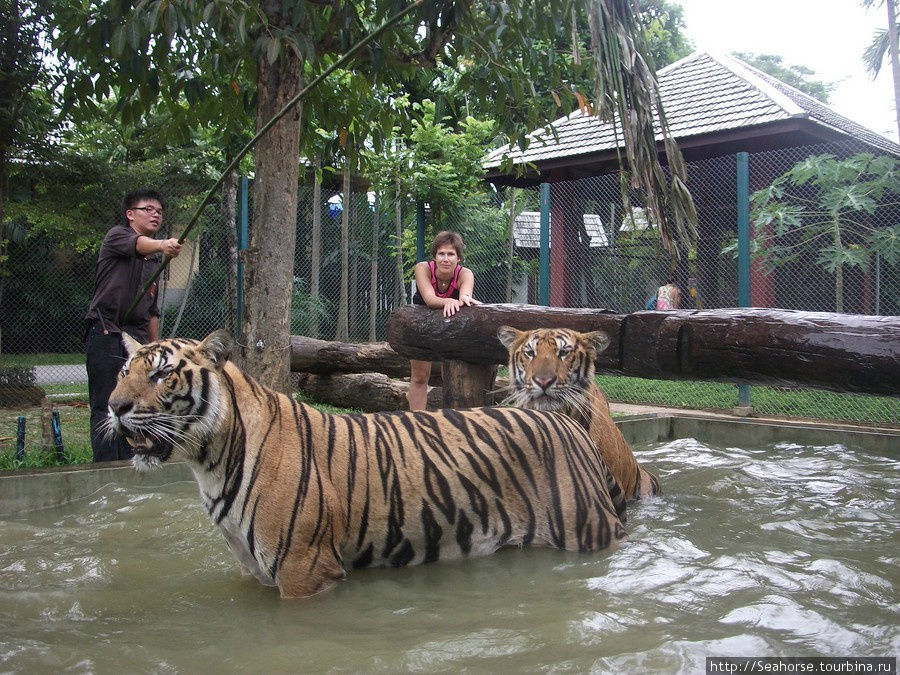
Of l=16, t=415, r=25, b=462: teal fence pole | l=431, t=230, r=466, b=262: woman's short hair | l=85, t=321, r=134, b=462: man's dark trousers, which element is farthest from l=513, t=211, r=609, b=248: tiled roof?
l=16, t=415, r=25, b=462: teal fence pole

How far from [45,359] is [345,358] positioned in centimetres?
748

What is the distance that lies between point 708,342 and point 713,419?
327 cm

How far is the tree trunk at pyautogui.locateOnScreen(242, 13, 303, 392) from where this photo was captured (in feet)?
17.9

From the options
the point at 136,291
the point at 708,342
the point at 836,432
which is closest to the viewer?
the point at 708,342

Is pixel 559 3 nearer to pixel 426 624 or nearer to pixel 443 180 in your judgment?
pixel 426 624

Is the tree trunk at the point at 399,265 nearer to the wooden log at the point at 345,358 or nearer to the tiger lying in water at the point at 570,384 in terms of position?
the wooden log at the point at 345,358

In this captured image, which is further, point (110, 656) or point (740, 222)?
point (740, 222)

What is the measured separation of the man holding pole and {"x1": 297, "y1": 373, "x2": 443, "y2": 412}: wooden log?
3416mm

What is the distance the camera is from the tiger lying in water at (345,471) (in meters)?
3.12

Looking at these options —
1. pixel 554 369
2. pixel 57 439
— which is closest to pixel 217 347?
pixel 554 369

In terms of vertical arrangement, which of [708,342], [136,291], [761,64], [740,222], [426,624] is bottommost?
[426,624]

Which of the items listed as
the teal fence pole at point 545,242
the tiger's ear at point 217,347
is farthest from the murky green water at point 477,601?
the teal fence pole at point 545,242

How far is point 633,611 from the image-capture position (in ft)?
9.61

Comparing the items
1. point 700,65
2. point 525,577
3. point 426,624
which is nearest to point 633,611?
point 525,577
